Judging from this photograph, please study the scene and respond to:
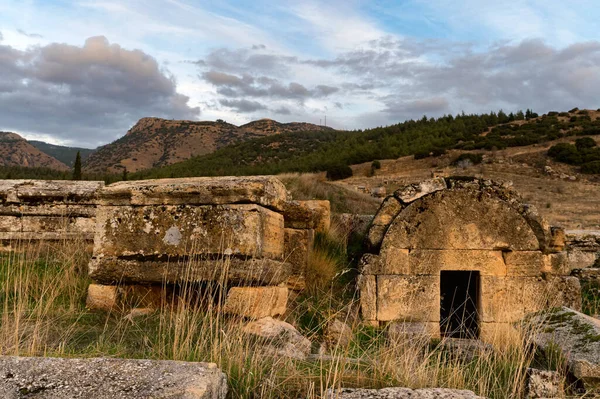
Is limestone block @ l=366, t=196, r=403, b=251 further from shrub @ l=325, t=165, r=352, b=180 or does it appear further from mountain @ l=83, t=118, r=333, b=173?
mountain @ l=83, t=118, r=333, b=173

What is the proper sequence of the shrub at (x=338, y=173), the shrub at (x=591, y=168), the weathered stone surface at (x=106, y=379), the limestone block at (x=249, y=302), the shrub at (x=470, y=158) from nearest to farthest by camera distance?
the weathered stone surface at (x=106, y=379)
the limestone block at (x=249, y=302)
the shrub at (x=591, y=168)
the shrub at (x=470, y=158)
the shrub at (x=338, y=173)

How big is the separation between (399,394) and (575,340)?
2602 millimetres

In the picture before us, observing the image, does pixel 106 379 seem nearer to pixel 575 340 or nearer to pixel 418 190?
pixel 575 340

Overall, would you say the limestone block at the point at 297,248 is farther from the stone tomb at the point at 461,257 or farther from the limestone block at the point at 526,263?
the limestone block at the point at 526,263

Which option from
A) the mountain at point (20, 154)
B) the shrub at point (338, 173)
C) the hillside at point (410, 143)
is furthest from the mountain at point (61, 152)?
the shrub at point (338, 173)

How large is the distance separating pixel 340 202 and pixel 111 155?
3114 inches

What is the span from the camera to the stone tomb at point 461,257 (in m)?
5.64

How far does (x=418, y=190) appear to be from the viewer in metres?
5.81

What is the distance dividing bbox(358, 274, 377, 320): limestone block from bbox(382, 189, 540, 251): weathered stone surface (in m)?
0.45

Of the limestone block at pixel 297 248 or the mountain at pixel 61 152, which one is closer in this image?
the limestone block at pixel 297 248

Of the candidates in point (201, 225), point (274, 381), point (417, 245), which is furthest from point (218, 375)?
point (417, 245)

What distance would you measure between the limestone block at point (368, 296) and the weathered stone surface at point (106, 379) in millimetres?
3497

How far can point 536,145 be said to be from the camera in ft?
109

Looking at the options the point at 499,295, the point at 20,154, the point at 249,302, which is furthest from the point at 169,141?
the point at 249,302
